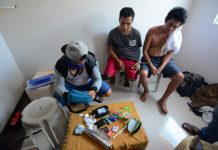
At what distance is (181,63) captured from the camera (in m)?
2.34

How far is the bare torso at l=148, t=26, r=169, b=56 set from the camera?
1.72 metres

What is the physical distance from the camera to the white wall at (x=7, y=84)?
59.9 inches

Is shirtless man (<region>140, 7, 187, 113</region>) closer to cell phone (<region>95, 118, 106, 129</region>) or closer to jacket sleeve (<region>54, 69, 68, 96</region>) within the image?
cell phone (<region>95, 118, 106, 129</region>)

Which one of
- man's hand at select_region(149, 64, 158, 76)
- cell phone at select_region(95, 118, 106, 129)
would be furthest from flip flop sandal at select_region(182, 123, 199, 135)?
cell phone at select_region(95, 118, 106, 129)

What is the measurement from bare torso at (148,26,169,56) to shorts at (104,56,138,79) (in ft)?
0.92

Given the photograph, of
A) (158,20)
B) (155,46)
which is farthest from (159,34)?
(158,20)

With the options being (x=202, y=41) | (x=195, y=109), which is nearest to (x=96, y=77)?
(x=195, y=109)

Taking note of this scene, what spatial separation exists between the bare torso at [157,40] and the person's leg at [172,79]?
218mm

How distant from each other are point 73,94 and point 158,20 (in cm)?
158

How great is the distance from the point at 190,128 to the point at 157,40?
107 cm

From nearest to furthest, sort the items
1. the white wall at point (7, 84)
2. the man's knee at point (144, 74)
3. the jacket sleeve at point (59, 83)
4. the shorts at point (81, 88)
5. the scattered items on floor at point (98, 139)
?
the scattered items on floor at point (98, 139), the jacket sleeve at point (59, 83), the shorts at point (81, 88), the white wall at point (7, 84), the man's knee at point (144, 74)

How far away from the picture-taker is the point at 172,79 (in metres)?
1.71

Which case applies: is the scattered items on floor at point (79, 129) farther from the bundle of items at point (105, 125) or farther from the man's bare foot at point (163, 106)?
the man's bare foot at point (163, 106)

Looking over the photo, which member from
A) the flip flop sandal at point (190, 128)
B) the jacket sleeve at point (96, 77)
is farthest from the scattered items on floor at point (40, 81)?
the flip flop sandal at point (190, 128)
